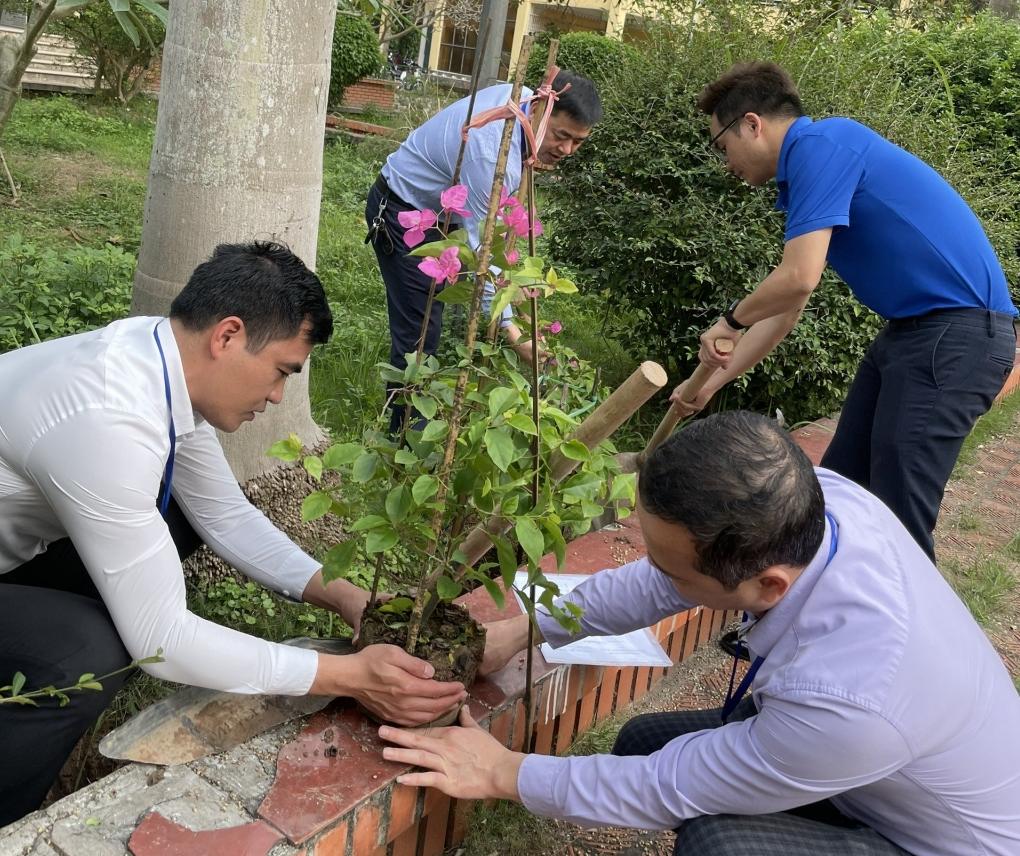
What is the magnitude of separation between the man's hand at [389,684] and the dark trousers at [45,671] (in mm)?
400

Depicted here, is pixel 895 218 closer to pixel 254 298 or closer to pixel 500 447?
pixel 500 447

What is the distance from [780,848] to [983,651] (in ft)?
1.59

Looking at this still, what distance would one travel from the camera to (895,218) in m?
2.72

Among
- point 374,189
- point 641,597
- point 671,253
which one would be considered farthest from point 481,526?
point 671,253

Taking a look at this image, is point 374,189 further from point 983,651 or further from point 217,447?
point 983,651

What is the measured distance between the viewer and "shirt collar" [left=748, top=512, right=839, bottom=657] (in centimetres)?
155

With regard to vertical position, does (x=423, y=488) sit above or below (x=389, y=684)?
above

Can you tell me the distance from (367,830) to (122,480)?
2.54 ft

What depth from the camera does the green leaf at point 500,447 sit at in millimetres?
1524

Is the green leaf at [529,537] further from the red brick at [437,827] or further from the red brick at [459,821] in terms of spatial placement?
the red brick at [459,821]

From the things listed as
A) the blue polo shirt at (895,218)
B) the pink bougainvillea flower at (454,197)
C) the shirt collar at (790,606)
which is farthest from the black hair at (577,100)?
the shirt collar at (790,606)

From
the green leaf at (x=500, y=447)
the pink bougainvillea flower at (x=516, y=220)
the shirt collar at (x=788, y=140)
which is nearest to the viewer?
the green leaf at (x=500, y=447)

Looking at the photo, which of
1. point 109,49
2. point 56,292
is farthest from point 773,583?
point 109,49

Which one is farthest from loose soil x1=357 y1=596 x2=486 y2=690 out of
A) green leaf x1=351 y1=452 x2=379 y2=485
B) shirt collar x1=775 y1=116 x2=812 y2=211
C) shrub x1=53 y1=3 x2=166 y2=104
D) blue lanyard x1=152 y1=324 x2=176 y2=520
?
shrub x1=53 y1=3 x2=166 y2=104
